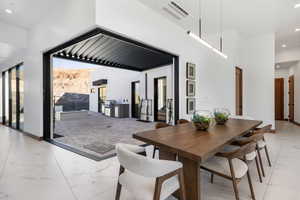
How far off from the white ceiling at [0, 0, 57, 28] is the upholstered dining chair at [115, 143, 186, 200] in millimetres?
3942

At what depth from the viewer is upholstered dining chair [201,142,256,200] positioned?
5.36 ft

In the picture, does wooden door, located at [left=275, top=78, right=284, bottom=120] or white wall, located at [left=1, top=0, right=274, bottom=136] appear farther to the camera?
wooden door, located at [left=275, top=78, right=284, bottom=120]

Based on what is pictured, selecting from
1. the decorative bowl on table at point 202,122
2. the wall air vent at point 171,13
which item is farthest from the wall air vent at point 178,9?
the decorative bowl on table at point 202,122

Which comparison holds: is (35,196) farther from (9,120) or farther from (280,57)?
(280,57)

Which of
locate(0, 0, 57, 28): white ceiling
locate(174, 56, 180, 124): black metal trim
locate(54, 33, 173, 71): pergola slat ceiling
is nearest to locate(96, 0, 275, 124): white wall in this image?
locate(174, 56, 180, 124): black metal trim

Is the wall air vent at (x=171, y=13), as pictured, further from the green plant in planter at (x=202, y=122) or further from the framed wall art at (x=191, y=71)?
the green plant in planter at (x=202, y=122)

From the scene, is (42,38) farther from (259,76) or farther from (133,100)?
(259,76)

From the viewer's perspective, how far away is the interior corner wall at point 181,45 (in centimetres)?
292

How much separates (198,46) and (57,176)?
16.8 ft

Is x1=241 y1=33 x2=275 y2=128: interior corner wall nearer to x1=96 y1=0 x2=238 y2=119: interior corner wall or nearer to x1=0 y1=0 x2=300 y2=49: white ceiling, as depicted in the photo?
x1=0 y1=0 x2=300 y2=49: white ceiling

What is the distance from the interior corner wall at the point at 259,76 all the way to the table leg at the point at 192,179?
5371 millimetres

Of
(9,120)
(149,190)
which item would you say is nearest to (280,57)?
(149,190)

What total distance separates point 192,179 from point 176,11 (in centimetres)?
381

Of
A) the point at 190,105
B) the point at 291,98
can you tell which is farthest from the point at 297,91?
the point at 190,105
